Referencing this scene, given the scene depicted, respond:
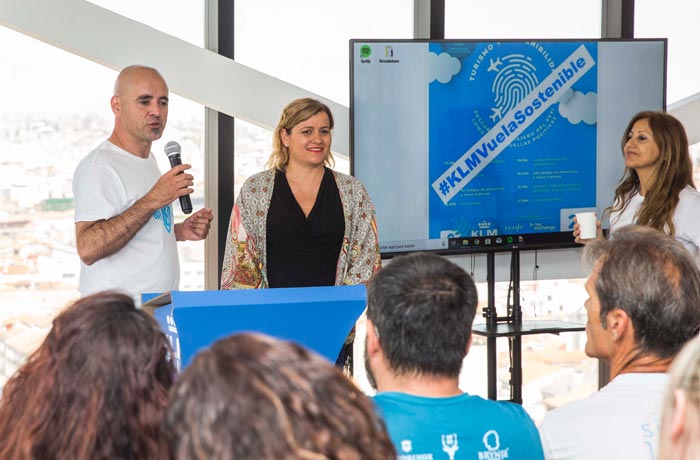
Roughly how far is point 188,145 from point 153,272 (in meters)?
1.28

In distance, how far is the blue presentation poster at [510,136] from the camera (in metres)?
4.54

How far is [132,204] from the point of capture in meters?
3.32

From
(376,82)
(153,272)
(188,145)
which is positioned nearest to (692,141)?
(376,82)

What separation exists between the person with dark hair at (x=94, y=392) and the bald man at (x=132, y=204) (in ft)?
6.54

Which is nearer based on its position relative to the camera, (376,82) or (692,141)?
(376,82)

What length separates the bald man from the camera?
3186 millimetres

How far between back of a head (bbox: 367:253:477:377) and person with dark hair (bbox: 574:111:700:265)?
2.27m

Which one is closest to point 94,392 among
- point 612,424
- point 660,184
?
point 612,424

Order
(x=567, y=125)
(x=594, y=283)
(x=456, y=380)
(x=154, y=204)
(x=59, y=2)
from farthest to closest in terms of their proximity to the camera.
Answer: (x=567, y=125)
(x=59, y=2)
(x=154, y=204)
(x=594, y=283)
(x=456, y=380)

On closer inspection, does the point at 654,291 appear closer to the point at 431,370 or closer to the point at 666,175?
the point at 431,370

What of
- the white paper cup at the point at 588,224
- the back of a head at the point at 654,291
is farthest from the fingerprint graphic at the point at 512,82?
the back of a head at the point at 654,291

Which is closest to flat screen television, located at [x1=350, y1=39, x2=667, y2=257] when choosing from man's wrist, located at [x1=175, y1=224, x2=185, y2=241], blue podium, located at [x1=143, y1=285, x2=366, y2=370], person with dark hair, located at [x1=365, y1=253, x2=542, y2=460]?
man's wrist, located at [x1=175, y1=224, x2=185, y2=241]

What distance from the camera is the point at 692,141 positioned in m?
5.05

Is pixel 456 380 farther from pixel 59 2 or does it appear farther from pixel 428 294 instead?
pixel 59 2
